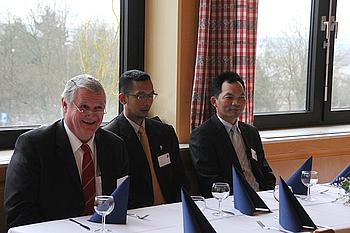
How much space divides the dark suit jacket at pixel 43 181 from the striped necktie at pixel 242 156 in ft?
4.34

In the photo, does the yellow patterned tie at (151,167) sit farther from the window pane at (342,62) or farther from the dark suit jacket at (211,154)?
the window pane at (342,62)

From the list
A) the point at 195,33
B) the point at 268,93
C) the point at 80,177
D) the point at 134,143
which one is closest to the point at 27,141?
the point at 80,177

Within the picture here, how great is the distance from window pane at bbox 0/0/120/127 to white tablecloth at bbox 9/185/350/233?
1336mm

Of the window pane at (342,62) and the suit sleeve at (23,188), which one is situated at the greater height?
the window pane at (342,62)

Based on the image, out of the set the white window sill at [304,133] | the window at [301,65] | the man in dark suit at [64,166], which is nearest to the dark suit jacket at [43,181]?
the man in dark suit at [64,166]

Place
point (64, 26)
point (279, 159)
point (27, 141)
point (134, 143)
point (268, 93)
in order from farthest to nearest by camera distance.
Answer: point (268, 93), point (279, 159), point (64, 26), point (134, 143), point (27, 141)

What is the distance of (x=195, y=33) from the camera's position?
13.2ft

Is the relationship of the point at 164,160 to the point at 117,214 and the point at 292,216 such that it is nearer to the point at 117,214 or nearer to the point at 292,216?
the point at 117,214

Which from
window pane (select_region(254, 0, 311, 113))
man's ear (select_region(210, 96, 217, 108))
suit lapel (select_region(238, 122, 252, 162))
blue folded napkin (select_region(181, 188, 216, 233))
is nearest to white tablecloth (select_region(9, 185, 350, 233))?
blue folded napkin (select_region(181, 188, 216, 233))

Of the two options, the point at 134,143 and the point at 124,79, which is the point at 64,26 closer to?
the point at 124,79

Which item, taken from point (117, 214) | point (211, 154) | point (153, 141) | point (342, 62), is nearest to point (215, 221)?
point (117, 214)

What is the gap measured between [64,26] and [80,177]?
4.21ft

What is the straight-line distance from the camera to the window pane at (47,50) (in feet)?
12.0

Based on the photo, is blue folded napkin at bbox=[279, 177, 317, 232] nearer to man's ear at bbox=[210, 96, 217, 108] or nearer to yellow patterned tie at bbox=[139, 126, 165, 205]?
yellow patterned tie at bbox=[139, 126, 165, 205]
